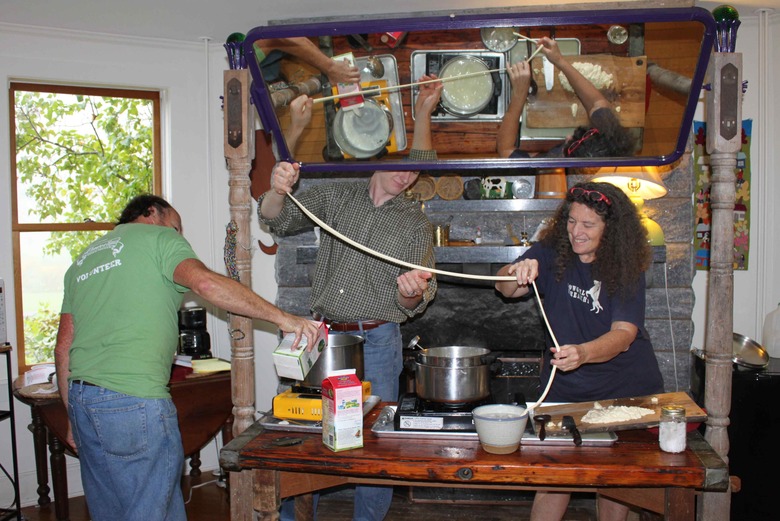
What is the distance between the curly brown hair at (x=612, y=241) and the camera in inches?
87.5

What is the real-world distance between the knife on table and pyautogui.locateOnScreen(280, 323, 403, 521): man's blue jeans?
874mm

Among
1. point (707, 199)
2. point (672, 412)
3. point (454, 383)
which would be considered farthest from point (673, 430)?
point (707, 199)

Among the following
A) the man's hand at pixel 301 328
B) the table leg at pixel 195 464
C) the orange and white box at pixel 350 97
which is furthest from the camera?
the table leg at pixel 195 464

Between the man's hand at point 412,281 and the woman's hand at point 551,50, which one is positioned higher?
the woman's hand at point 551,50

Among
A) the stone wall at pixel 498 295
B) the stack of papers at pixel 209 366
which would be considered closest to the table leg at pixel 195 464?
the stack of papers at pixel 209 366

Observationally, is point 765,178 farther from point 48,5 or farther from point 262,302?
point 48,5

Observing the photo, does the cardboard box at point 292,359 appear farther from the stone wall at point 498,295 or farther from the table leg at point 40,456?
the table leg at point 40,456

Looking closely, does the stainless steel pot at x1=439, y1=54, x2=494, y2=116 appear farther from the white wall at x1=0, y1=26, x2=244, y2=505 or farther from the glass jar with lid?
the white wall at x1=0, y1=26, x2=244, y2=505

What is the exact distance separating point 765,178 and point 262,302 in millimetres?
2977

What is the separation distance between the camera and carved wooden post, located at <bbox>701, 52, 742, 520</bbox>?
2.05 metres

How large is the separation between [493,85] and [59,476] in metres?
2.88

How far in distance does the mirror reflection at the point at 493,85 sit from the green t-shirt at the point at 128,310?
59cm

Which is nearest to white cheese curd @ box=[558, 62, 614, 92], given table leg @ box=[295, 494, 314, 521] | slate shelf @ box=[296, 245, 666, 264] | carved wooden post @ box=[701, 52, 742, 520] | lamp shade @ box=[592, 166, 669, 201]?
carved wooden post @ box=[701, 52, 742, 520]

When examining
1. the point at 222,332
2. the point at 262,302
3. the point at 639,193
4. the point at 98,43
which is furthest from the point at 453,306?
the point at 98,43
